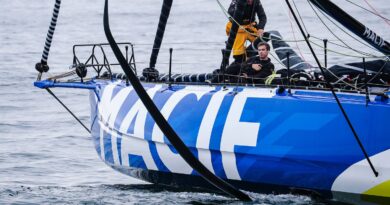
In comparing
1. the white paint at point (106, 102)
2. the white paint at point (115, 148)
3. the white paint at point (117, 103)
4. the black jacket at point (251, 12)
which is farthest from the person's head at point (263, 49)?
the white paint at point (106, 102)

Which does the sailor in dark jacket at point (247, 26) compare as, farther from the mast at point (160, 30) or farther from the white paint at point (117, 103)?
the white paint at point (117, 103)

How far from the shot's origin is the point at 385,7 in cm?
4200

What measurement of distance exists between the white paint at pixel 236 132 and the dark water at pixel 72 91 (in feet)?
1.48

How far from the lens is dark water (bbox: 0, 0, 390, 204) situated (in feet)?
47.1

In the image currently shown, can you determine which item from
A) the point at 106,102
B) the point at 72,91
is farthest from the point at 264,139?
the point at 72,91

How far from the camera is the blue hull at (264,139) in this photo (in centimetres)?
1169

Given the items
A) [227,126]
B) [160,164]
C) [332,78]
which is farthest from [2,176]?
[332,78]

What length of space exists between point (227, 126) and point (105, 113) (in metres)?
3.07

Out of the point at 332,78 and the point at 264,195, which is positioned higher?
the point at 332,78

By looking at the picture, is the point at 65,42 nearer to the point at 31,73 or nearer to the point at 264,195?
the point at 31,73

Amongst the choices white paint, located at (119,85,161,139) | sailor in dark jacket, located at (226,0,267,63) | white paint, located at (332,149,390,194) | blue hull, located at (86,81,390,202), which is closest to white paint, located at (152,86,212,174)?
blue hull, located at (86,81,390,202)

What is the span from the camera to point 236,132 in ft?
41.8

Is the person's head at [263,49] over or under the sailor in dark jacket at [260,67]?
over

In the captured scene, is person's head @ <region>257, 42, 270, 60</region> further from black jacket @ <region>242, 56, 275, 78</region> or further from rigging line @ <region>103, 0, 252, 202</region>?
rigging line @ <region>103, 0, 252, 202</region>
